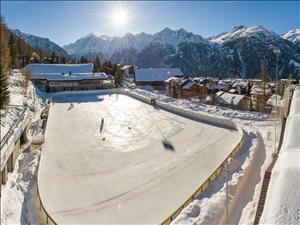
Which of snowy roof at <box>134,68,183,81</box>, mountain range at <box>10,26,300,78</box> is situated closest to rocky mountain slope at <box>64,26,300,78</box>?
mountain range at <box>10,26,300,78</box>

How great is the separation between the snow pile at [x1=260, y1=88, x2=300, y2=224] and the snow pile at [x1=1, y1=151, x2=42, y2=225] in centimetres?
639

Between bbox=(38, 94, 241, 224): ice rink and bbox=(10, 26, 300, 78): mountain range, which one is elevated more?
bbox=(10, 26, 300, 78): mountain range

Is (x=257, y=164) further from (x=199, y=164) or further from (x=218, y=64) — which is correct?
(x=218, y=64)

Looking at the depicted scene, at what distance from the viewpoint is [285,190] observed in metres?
7.77

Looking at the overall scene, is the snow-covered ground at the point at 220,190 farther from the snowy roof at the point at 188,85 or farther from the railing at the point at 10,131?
the snowy roof at the point at 188,85

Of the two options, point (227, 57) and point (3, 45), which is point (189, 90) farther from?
point (227, 57)

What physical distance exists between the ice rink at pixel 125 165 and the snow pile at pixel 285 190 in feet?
8.84

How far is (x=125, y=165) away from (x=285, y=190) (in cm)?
636

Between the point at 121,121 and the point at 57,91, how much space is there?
19559 millimetres

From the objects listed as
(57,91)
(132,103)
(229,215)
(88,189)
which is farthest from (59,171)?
Answer: (57,91)

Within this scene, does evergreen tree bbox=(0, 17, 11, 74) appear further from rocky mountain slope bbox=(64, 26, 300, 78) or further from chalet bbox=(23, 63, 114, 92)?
rocky mountain slope bbox=(64, 26, 300, 78)

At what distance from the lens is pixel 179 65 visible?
5197 inches

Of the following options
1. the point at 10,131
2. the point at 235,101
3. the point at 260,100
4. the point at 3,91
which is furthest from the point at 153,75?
the point at 10,131

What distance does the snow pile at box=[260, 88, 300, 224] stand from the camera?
6.84 meters
